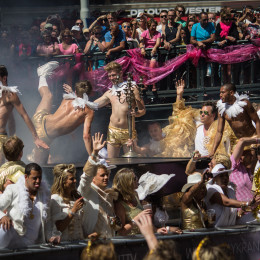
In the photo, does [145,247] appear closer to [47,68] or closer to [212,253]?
[212,253]

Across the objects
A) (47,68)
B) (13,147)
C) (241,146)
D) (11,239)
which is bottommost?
(11,239)

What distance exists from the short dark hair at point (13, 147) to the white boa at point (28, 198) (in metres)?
0.87

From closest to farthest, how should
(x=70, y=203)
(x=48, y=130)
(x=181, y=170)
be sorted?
(x=70, y=203)
(x=181, y=170)
(x=48, y=130)

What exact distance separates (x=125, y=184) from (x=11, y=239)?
133 centimetres

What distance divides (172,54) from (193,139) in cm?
221

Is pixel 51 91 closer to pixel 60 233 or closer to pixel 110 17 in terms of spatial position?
pixel 110 17

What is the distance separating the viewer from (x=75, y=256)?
19.7 ft

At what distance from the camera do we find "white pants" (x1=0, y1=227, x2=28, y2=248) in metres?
6.00

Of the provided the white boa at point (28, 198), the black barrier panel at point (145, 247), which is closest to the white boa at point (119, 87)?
the black barrier panel at point (145, 247)

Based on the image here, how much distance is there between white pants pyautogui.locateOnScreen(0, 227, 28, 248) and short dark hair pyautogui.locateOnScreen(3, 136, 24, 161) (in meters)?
1.21

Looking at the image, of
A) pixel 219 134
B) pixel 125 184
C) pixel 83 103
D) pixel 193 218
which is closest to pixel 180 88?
pixel 219 134

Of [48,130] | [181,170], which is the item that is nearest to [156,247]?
[181,170]

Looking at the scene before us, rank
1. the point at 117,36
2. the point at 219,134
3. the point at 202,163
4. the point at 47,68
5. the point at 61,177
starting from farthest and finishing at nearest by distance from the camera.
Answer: the point at 117,36, the point at 47,68, the point at 219,134, the point at 202,163, the point at 61,177

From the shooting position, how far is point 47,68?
1182cm
